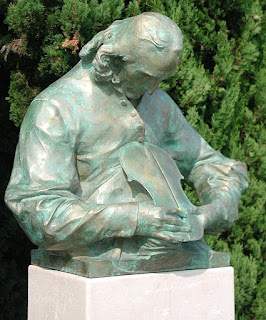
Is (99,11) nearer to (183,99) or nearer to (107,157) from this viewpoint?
(183,99)

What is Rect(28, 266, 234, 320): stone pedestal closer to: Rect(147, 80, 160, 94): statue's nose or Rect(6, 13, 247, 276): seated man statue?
Rect(6, 13, 247, 276): seated man statue

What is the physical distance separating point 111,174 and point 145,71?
0.51m

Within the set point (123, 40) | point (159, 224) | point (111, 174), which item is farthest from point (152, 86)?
point (159, 224)

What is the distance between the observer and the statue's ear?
339cm

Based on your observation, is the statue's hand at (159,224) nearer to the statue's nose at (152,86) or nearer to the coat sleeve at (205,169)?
the coat sleeve at (205,169)

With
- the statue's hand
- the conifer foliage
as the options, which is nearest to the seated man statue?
the statue's hand

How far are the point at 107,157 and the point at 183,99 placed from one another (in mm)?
1760

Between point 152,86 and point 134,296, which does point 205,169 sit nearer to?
point 152,86

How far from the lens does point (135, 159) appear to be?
11.2ft

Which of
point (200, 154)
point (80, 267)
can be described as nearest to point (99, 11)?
point (200, 154)

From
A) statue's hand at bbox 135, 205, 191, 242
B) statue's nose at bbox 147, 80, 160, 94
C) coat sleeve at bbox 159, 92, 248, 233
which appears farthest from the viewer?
coat sleeve at bbox 159, 92, 248, 233

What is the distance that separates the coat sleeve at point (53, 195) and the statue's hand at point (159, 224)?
1.4 inches

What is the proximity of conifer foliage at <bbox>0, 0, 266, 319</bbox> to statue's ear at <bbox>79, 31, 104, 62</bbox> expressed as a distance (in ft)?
3.89

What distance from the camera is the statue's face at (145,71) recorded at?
10.5ft
